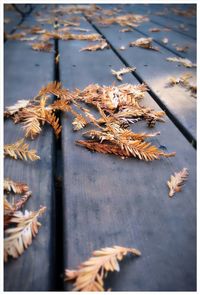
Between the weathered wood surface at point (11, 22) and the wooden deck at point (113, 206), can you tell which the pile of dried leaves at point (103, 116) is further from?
the weathered wood surface at point (11, 22)

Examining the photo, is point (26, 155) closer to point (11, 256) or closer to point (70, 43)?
point (11, 256)

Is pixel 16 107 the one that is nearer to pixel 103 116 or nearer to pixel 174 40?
pixel 103 116

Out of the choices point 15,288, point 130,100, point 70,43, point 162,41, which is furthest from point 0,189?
point 162,41

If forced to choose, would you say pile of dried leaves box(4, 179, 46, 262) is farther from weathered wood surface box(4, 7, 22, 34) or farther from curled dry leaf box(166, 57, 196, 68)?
weathered wood surface box(4, 7, 22, 34)

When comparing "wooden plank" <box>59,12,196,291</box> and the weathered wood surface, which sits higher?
the weathered wood surface

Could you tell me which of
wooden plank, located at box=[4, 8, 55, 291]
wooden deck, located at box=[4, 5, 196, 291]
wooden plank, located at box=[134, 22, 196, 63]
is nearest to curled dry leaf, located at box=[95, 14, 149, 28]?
wooden plank, located at box=[134, 22, 196, 63]

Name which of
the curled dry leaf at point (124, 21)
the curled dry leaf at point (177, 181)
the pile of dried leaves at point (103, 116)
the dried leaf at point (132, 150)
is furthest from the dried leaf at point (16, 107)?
the curled dry leaf at point (124, 21)

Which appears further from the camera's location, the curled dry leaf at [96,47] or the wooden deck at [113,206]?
the curled dry leaf at [96,47]
